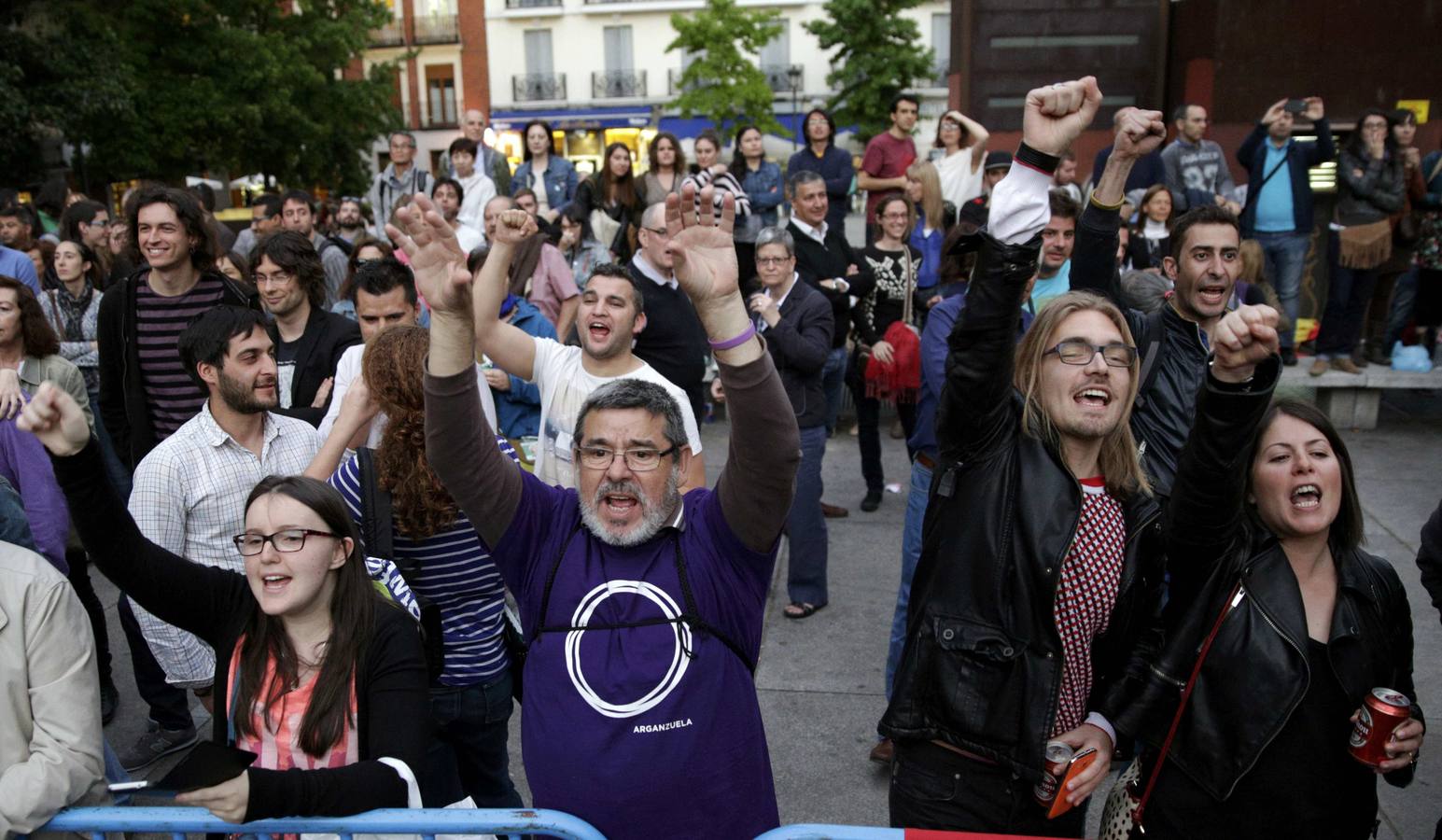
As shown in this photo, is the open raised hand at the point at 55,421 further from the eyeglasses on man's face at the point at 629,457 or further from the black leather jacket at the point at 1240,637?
the black leather jacket at the point at 1240,637

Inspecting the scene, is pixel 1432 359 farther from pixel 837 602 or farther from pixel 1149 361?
pixel 1149 361

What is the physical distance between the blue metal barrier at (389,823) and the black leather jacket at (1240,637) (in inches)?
51.6

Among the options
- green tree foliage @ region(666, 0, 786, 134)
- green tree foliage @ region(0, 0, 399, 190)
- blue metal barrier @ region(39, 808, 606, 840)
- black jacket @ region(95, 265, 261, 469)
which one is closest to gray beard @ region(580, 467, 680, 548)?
blue metal barrier @ region(39, 808, 606, 840)

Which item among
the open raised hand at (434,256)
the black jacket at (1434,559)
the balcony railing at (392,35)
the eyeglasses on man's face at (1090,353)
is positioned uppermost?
the balcony railing at (392,35)

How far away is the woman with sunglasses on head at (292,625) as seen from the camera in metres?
2.40

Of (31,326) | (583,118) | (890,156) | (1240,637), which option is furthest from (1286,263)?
(583,118)

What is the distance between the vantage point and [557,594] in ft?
7.68

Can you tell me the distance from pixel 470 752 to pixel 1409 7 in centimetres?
1111

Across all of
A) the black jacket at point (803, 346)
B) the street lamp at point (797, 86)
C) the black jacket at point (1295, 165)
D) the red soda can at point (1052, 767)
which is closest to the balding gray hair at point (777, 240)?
the black jacket at point (803, 346)

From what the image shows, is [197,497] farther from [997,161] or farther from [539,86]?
[539,86]

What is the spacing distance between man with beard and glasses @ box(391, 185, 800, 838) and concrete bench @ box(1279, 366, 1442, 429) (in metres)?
7.36

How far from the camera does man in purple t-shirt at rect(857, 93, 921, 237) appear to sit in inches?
400

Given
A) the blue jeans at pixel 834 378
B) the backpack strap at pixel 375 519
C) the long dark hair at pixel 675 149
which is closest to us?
the backpack strap at pixel 375 519

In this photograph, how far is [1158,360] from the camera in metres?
3.40
